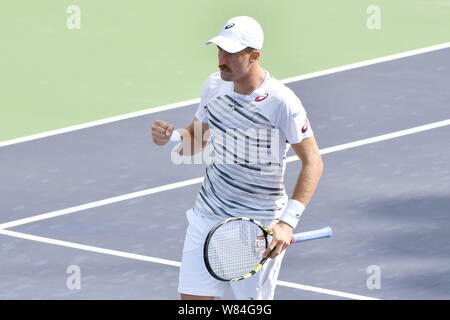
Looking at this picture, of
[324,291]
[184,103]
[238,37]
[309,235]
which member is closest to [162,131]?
[238,37]

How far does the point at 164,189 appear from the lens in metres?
15.6

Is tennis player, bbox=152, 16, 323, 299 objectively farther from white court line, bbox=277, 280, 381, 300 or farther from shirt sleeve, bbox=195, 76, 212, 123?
white court line, bbox=277, 280, 381, 300

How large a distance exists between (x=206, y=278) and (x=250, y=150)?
0.87 m

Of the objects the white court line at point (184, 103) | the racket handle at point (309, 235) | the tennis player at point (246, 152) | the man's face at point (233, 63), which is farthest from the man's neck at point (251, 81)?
the white court line at point (184, 103)

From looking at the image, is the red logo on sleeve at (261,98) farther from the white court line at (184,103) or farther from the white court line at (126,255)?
the white court line at (184,103)

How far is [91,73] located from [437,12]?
5023 mm

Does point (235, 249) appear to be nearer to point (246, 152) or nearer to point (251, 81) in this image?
point (246, 152)

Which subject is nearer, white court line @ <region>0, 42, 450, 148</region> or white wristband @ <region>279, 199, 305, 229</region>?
white wristband @ <region>279, 199, 305, 229</region>

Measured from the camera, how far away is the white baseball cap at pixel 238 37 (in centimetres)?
1039

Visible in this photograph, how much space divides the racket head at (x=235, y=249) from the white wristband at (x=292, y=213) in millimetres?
146

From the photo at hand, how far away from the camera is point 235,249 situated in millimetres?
10406

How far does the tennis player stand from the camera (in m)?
10.4

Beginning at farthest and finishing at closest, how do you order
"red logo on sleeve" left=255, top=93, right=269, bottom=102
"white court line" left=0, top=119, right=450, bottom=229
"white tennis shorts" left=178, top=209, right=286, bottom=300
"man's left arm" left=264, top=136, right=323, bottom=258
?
"white court line" left=0, top=119, right=450, bottom=229 → "white tennis shorts" left=178, top=209, right=286, bottom=300 → "red logo on sleeve" left=255, top=93, right=269, bottom=102 → "man's left arm" left=264, top=136, right=323, bottom=258

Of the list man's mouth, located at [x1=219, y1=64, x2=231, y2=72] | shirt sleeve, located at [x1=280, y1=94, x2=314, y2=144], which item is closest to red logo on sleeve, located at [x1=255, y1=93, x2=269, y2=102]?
shirt sleeve, located at [x1=280, y1=94, x2=314, y2=144]
